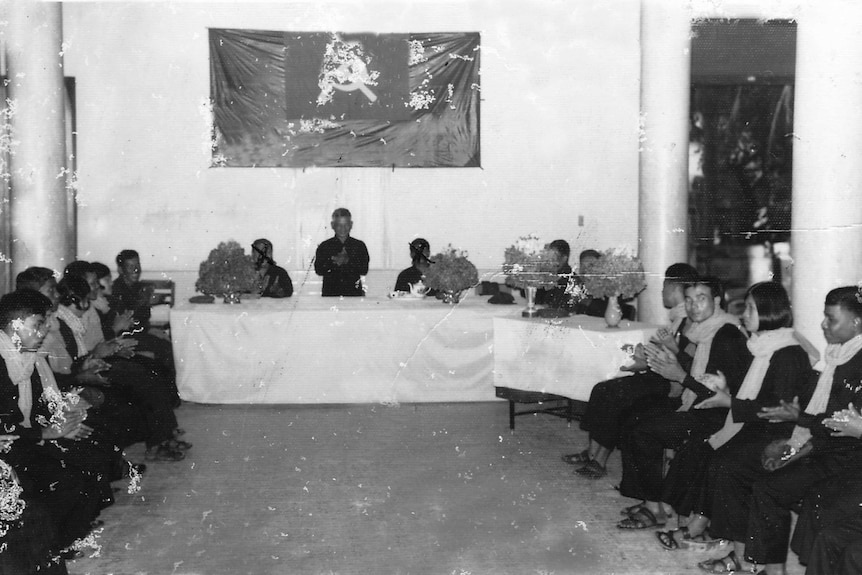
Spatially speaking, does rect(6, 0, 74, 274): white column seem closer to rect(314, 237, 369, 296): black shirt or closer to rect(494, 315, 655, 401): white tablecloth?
rect(314, 237, 369, 296): black shirt

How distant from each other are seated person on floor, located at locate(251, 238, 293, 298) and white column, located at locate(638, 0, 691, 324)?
3722 millimetres

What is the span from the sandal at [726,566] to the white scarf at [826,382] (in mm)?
682

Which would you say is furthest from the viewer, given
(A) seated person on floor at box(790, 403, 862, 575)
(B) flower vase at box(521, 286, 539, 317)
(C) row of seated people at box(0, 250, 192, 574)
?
(B) flower vase at box(521, 286, 539, 317)

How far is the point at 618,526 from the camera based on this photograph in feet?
14.3

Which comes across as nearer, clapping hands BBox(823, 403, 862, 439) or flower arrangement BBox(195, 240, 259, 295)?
clapping hands BBox(823, 403, 862, 439)

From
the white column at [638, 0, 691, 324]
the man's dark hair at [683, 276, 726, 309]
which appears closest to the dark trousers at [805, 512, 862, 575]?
the man's dark hair at [683, 276, 726, 309]

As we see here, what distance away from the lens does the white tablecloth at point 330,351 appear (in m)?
6.83

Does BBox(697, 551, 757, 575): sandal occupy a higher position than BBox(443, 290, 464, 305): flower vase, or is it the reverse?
BBox(443, 290, 464, 305): flower vase

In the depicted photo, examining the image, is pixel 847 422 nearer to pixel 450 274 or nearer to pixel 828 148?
pixel 828 148

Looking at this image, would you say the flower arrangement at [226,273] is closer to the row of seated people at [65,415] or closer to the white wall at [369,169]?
the row of seated people at [65,415]

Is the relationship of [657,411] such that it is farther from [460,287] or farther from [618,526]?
[460,287]

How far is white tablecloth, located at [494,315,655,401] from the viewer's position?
5559mm

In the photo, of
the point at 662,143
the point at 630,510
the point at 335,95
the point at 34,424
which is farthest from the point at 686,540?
the point at 335,95

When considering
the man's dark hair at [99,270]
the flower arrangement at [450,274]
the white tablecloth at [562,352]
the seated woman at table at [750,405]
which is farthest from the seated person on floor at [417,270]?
the seated woman at table at [750,405]
